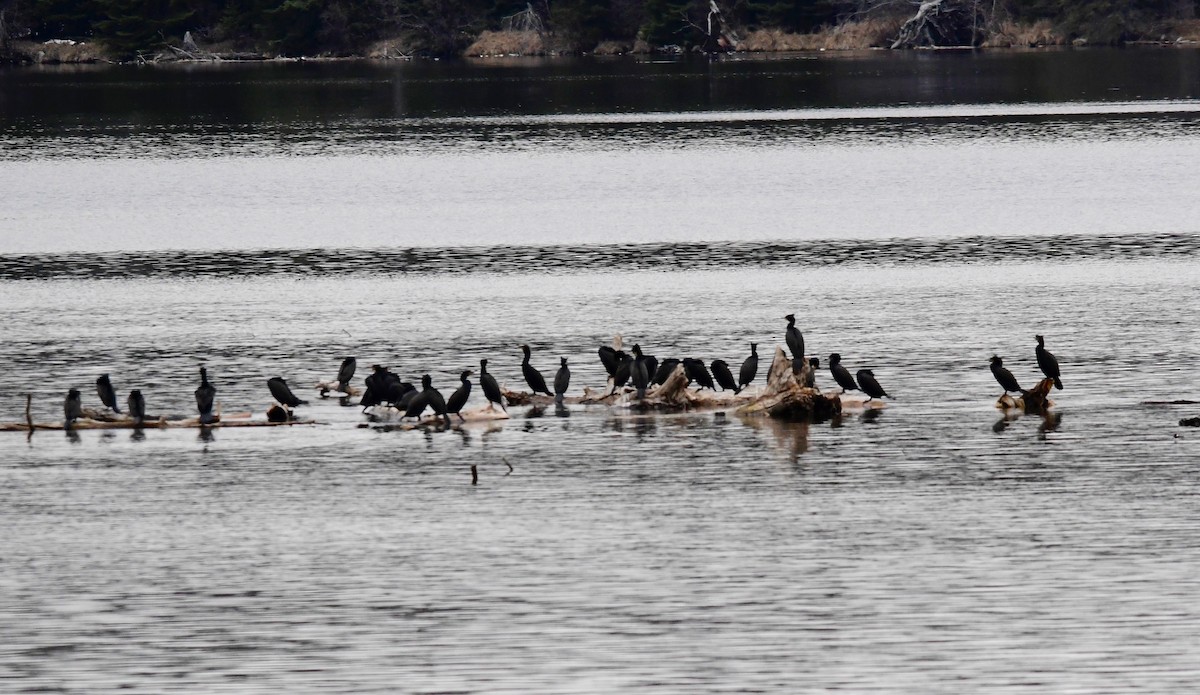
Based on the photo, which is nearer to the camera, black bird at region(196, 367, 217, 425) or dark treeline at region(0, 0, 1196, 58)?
black bird at region(196, 367, 217, 425)

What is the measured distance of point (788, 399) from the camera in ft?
115

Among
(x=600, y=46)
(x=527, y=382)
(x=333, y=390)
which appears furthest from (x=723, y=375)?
(x=600, y=46)

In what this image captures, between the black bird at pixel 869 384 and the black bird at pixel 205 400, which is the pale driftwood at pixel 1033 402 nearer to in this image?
the black bird at pixel 869 384

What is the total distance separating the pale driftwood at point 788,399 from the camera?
115 ft

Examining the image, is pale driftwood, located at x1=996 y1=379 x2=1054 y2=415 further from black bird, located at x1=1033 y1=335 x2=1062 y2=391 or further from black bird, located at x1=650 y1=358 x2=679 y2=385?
black bird, located at x1=650 y1=358 x2=679 y2=385

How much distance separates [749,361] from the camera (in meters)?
37.8

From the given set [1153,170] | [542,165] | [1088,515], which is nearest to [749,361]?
[1088,515]

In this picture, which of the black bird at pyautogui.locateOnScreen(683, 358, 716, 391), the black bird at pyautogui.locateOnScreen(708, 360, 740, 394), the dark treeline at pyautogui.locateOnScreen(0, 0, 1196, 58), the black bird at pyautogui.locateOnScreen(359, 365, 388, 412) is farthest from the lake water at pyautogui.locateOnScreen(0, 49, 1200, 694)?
the dark treeline at pyautogui.locateOnScreen(0, 0, 1196, 58)

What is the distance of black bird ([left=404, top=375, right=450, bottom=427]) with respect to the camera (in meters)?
34.8

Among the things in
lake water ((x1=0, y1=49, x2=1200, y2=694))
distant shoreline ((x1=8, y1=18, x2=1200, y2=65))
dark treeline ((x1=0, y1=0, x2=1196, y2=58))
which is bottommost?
lake water ((x1=0, y1=49, x2=1200, y2=694))

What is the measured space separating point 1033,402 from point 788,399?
4590 millimetres

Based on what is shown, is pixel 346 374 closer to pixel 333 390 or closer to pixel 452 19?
pixel 333 390

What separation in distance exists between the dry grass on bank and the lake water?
306 feet

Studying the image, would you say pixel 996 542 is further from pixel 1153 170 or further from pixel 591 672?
pixel 1153 170
